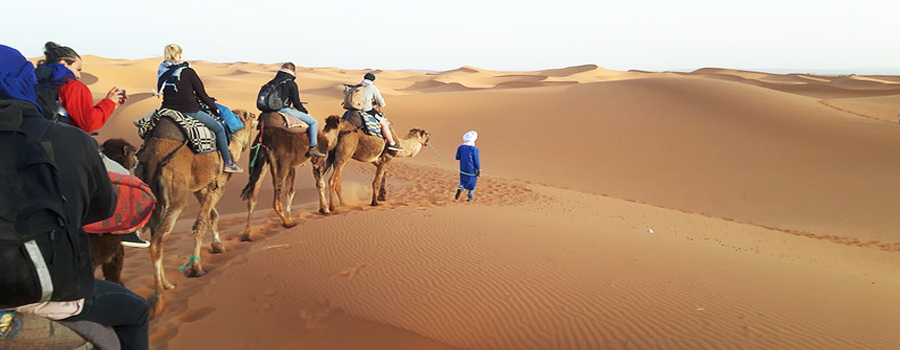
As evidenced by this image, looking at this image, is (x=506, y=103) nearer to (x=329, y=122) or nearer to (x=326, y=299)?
(x=329, y=122)

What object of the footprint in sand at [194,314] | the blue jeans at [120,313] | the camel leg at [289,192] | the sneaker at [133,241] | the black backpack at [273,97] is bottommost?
the footprint in sand at [194,314]

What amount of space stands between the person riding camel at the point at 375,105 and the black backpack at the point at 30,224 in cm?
724

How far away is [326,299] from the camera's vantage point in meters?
5.11

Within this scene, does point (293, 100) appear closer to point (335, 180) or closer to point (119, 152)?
point (335, 180)

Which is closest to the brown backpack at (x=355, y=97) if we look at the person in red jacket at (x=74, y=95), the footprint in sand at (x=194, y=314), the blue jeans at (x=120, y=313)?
the footprint in sand at (x=194, y=314)

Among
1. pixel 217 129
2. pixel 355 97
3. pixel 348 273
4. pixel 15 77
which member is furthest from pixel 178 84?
pixel 15 77

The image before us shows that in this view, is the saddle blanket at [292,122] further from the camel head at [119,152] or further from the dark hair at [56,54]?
the dark hair at [56,54]

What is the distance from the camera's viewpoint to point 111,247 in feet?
11.7

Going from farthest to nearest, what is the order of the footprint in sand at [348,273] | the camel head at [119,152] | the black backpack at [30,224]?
1. the footprint in sand at [348,273]
2. the camel head at [119,152]
3. the black backpack at [30,224]

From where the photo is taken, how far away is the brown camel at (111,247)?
3.45 m

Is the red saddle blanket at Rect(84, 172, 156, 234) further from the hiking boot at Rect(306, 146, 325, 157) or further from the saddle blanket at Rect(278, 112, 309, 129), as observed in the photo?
the hiking boot at Rect(306, 146, 325, 157)

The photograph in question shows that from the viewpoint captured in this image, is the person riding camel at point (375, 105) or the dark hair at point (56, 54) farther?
the person riding camel at point (375, 105)

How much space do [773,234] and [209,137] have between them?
1041cm

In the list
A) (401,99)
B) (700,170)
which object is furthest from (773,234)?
(401,99)
